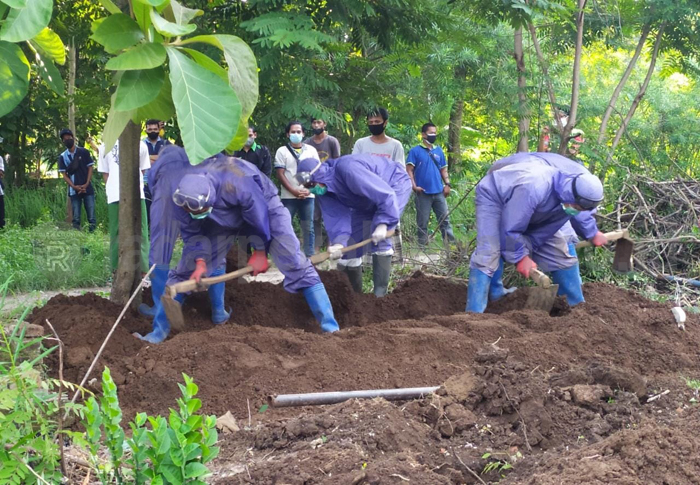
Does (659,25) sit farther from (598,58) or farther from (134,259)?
(598,58)

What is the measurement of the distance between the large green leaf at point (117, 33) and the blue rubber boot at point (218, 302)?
420 centimetres

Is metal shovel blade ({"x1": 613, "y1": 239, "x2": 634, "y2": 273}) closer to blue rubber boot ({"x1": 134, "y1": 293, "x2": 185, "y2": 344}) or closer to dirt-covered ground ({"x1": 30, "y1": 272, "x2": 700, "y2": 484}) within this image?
dirt-covered ground ({"x1": 30, "y1": 272, "x2": 700, "y2": 484})

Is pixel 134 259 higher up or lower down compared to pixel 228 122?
lower down

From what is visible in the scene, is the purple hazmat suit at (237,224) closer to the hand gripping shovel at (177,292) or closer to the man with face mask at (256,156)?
the hand gripping shovel at (177,292)

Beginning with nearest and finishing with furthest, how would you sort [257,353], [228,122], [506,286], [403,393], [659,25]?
1. [228,122]
2. [403,393]
3. [257,353]
4. [506,286]
5. [659,25]

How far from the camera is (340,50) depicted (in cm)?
812

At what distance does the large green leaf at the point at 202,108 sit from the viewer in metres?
2.06

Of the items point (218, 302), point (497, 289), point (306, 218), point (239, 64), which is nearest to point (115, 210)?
point (218, 302)

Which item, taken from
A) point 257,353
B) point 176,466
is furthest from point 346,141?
point 176,466

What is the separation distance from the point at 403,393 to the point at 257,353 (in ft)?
3.68

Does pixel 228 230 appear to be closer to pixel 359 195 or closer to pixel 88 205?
pixel 359 195

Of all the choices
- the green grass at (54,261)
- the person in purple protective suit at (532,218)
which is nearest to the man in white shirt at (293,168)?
the green grass at (54,261)

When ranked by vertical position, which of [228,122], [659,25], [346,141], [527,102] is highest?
[228,122]

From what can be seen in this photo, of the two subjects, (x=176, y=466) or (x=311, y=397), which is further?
(x=311, y=397)
